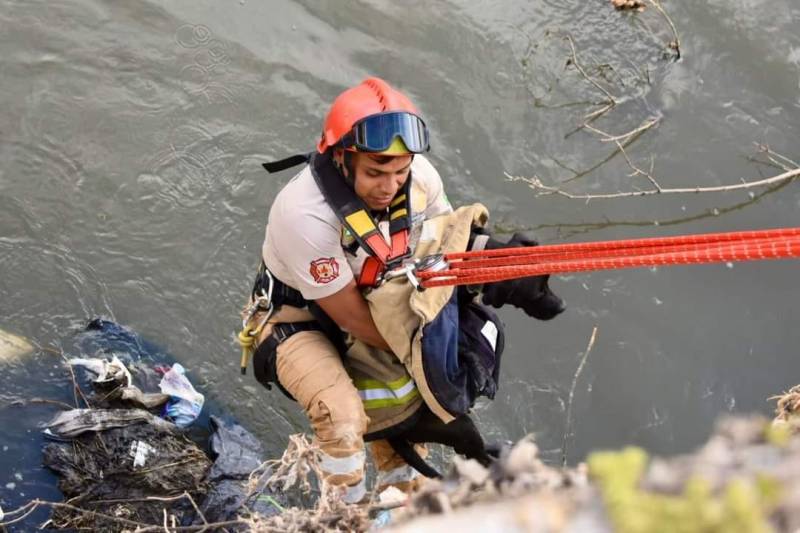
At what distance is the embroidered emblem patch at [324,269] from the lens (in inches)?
126

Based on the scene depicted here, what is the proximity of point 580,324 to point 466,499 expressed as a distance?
13.9 feet

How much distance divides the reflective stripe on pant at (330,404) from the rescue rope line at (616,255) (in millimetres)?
652

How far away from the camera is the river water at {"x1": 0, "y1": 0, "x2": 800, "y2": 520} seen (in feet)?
16.7

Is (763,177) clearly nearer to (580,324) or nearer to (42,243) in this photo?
(580,324)

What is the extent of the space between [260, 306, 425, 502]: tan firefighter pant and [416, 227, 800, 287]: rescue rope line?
0.65 m

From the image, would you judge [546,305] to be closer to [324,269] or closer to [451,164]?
[324,269]

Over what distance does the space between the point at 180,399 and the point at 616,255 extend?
282 centimetres

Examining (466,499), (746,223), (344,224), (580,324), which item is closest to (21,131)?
(344,224)

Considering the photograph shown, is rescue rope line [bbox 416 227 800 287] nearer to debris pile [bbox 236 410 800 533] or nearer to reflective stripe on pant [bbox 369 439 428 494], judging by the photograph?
debris pile [bbox 236 410 800 533]

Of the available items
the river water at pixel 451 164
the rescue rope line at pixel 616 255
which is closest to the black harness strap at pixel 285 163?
the rescue rope line at pixel 616 255

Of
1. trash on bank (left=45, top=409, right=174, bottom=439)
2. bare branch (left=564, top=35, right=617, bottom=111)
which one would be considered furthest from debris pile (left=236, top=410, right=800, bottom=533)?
bare branch (left=564, top=35, right=617, bottom=111)

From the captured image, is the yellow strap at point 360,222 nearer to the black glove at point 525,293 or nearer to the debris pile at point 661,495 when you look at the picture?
the black glove at point 525,293

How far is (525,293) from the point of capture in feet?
11.0

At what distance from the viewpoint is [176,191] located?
570cm
